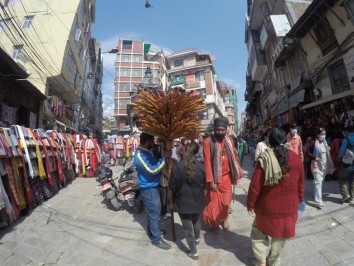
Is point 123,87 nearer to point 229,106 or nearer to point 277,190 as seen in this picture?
point 229,106

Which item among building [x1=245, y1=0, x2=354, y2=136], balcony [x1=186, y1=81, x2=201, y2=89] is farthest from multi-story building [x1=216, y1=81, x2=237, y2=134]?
building [x1=245, y1=0, x2=354, y2=136]

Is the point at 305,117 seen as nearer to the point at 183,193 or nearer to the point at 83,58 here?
the point at 183,193

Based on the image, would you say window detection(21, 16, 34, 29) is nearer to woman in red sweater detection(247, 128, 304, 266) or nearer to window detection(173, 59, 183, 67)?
woman in red sweater detection(247, 128, 304, 266)

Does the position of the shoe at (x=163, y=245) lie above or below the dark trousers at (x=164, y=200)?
below

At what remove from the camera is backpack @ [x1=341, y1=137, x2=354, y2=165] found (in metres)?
5.15

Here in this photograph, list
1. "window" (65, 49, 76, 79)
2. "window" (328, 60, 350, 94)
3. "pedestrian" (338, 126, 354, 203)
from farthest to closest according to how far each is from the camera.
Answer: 1. "window" (65, 49, 76, 79)
2. "window" (328, 60, 350, 94)
3. "pedestrian" (338, 126, 354, 203)

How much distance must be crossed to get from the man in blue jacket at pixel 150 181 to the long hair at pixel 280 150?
1.82 metres

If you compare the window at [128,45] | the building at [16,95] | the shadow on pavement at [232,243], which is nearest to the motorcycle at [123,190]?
the shadow on pavement at [232,243]

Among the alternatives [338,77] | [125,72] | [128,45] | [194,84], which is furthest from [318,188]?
[128,45]

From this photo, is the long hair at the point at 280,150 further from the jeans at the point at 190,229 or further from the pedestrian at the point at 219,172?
the jeans at the point at 190,229

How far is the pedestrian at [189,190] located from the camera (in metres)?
3.43

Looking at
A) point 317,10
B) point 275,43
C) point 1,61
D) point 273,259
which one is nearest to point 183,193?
point 273,259

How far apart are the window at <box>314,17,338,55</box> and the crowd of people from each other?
22.8 feet

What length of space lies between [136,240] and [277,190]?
2.68m
